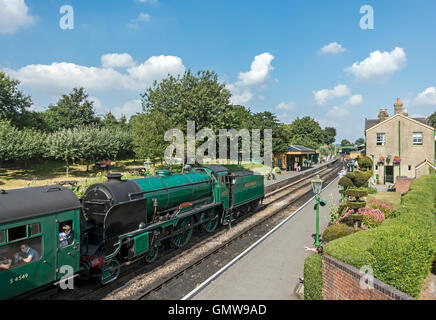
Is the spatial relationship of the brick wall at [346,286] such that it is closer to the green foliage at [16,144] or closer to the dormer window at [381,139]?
the dormer window at [381,139]

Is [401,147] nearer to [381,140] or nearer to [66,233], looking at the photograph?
[381,140]

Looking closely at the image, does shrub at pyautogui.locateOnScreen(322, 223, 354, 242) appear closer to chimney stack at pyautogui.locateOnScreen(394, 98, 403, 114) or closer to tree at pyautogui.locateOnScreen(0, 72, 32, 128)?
chimney stack at pyautogui.locateOnScreen(394, 98, 403, 114)

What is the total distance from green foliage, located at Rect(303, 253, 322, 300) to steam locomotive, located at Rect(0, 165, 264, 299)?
5.89 m

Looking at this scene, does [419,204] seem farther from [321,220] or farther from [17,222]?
[17,222]

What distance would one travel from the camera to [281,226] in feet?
57.0

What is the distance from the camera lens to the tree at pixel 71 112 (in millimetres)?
63062

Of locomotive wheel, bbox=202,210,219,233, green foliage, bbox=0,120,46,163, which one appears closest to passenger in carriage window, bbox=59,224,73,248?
locomotive wheel, bbox=202,210,219,233

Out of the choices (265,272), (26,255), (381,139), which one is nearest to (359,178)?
(265,272)

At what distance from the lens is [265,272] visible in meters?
10.8

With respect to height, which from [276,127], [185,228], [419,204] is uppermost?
[276,127]

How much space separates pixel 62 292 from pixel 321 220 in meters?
15.4

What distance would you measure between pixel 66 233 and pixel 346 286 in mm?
7956

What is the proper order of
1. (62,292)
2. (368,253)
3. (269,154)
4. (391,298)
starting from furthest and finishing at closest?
(269,154)
(62,292)
(368,253)
(391,298)

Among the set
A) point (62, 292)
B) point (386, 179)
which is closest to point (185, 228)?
point (62, 292)
